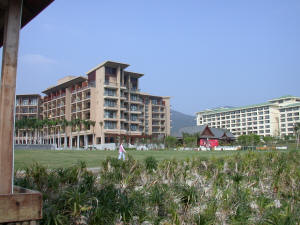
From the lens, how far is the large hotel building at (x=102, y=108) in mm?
75438

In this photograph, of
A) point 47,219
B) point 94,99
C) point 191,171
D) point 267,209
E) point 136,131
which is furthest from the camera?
point 136,131

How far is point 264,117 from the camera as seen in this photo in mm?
148000

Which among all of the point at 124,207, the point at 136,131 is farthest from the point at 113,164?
the point at 136,131

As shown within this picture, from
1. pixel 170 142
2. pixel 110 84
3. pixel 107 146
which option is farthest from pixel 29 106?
pixel 170 142

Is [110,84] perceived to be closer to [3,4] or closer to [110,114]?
[110,114]

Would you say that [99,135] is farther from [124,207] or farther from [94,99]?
[124,207]

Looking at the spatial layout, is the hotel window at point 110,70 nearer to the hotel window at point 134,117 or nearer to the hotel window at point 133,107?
the hotel window at point 133,107

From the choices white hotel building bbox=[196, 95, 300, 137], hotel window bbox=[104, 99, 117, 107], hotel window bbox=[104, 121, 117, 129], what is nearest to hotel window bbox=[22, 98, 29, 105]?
hotel window bbox=[104, 99, 117, 107]

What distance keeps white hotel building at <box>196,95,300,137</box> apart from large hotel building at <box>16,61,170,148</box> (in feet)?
223

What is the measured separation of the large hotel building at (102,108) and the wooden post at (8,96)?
228 ft

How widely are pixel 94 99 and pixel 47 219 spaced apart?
239 ft

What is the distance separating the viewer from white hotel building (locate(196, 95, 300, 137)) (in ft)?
456

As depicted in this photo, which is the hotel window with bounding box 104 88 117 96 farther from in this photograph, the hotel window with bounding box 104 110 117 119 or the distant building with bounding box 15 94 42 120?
the distant building with bounding box 15 94 42 120

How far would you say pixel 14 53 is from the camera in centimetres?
369
